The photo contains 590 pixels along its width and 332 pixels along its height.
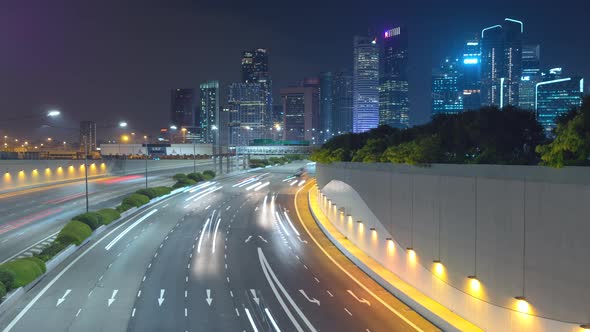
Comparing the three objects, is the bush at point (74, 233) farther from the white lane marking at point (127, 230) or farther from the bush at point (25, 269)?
the bush at point (25, 269)

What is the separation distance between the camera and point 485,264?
65.4 feet

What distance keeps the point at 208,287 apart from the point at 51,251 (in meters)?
14.5

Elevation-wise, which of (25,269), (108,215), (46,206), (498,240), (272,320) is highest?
(498,240)

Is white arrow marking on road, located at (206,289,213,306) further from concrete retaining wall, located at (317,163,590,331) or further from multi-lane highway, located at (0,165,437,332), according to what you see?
concrete retaining wall, located at (317,163,590,331)

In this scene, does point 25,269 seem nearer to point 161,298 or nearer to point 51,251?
point 51,251

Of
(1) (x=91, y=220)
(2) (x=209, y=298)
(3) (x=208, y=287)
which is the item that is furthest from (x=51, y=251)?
(2) (x=209, y=298)

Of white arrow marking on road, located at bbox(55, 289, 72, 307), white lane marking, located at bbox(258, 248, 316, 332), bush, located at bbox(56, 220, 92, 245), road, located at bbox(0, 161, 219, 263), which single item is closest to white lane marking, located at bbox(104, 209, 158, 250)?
Answer: bush, located at bbox(56, 220, 92, 245)

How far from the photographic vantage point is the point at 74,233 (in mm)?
38938

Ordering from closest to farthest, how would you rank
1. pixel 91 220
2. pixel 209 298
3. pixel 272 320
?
pixel 272 320, pixel 209 298, pixel 91 220

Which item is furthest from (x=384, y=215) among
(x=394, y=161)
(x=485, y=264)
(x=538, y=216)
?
(x=538, y=216)

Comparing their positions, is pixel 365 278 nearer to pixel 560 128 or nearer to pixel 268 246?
pixel 268 246

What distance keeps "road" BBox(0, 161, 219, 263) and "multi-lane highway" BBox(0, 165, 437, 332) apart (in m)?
6.95

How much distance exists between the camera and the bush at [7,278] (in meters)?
25.7

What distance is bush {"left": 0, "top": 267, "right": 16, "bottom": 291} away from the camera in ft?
84.4
